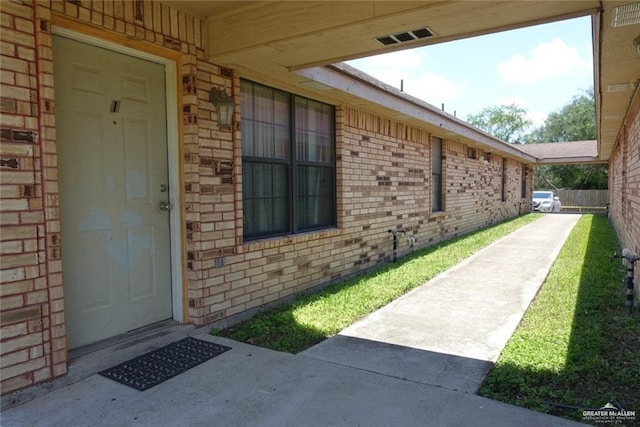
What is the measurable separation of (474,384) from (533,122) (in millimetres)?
56158

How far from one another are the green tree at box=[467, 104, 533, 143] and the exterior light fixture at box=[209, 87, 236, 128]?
172 feet

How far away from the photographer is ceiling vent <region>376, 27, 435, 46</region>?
3.31 m

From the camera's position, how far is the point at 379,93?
6246mm

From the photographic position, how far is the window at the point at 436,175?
32.2 feet

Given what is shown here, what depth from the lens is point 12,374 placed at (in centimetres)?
262

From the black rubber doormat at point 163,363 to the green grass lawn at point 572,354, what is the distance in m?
2.21

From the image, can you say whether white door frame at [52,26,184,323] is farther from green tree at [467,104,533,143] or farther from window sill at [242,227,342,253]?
green tree at [467,104,533,143]

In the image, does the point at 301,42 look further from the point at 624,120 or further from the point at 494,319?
the point at 624,120

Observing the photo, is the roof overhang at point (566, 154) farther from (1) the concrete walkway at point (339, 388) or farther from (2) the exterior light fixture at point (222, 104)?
(2) the exterior light fixture at point (222, 104)

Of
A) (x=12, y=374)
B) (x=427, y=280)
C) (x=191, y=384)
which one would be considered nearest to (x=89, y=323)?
(x=12, y=374)

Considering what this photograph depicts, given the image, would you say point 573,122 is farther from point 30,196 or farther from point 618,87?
point 30,196

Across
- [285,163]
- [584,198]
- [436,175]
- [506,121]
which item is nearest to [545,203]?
[584,198]

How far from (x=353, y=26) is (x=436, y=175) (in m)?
7.49

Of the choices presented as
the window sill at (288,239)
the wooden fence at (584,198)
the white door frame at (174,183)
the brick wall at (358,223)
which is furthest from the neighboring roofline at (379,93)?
the wooden fence at (584,198)
